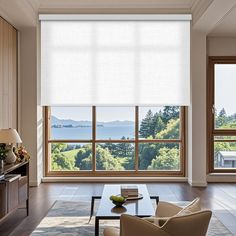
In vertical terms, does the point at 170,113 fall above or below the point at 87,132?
above

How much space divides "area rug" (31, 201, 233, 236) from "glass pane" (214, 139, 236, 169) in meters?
3.18

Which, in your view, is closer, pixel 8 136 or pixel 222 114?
pixel 8 136

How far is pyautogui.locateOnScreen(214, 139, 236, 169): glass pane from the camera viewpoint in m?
8.16

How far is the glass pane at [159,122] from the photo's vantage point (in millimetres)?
8125

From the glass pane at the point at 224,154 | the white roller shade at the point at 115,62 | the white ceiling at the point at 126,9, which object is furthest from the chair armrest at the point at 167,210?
the glass pane at the point at 224,154

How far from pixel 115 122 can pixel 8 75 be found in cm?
248

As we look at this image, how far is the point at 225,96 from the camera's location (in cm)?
809

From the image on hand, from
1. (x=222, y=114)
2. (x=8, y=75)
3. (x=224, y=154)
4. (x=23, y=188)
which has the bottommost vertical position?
(x=23, y=188)

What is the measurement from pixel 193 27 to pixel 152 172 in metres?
3.10

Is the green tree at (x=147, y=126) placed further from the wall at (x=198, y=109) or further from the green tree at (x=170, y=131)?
the wall at (x=198, y=109)

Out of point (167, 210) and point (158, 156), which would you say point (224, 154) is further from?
point (167, 210)

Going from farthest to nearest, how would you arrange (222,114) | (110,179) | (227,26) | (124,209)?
(222,114) < (110,179) < (227,26) < (124,209)

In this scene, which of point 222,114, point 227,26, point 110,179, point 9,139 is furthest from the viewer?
point 222,114

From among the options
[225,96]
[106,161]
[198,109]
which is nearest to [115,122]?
[106,161]
